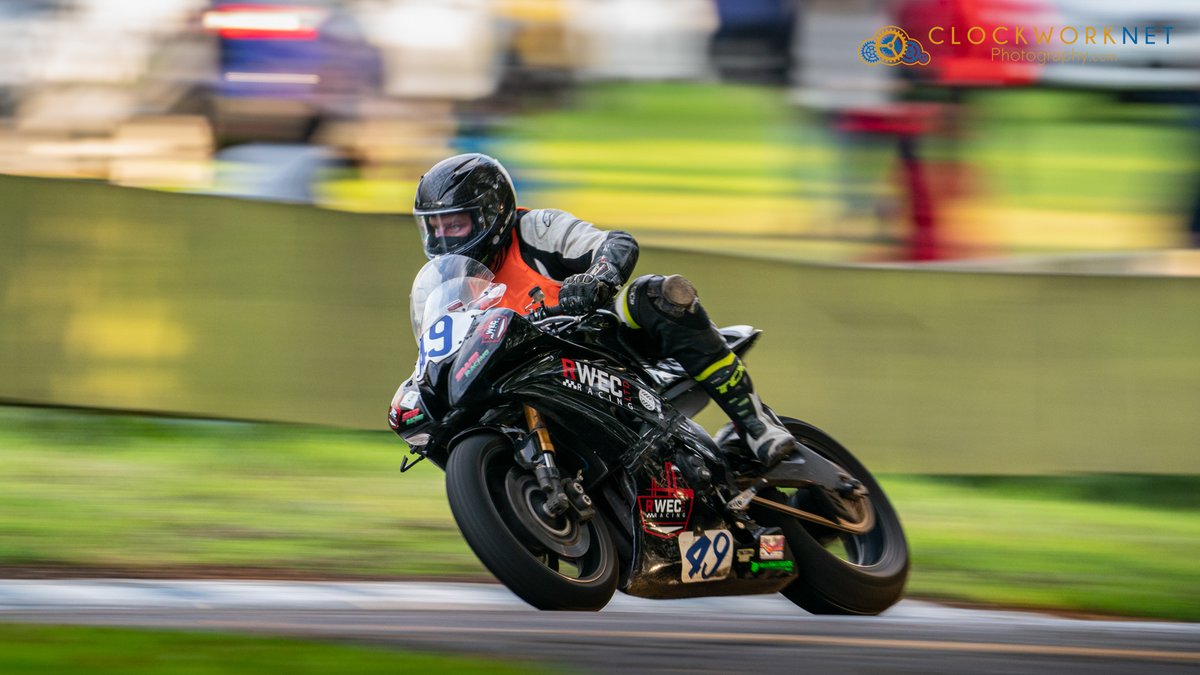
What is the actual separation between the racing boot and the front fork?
2.42 ft

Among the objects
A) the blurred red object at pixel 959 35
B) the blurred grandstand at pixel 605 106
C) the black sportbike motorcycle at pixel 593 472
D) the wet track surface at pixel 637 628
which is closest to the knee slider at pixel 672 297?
the black sportbike motorcycle at pixel 593 472

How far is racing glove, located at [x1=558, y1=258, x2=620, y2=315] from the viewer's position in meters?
4.83

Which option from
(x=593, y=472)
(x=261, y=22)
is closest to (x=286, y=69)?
(x=261, y=22)

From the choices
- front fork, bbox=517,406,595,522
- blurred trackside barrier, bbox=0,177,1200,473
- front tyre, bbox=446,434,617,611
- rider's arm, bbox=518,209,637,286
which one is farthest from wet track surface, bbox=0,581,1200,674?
blurred trackside barrier, bbox=0,177,1200,473

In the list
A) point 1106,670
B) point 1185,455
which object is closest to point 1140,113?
point 1185,455

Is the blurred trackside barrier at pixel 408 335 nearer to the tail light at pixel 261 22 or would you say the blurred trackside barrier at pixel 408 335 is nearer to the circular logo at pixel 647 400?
the tail light at pixel 261 22

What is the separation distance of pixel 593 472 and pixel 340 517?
2.26 metres

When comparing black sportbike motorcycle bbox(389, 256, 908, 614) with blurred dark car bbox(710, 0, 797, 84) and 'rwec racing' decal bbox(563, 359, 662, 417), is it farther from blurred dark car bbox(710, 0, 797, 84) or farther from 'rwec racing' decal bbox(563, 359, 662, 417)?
blurred dark car bbox(710, 0, 797, 84)

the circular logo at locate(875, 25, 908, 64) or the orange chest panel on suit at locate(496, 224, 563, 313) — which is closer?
the orange chest panel on suit at locate(496, 224, 563, 313)

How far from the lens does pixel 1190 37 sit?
8.63 metres

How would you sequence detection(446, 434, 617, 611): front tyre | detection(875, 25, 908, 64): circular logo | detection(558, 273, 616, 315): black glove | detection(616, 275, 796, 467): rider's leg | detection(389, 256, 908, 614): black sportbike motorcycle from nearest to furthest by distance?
detection(446, 434, 617, 611): front tyre < detection(389, 256, 908, 614): black sportbike motorcycle < detection(558, 273, 616, 315): black glove < detection(616, 275, 796, 467): rider's leg < detection(875, 25, 908, 64): circular logo

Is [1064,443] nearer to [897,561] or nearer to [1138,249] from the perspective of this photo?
[1138,249]

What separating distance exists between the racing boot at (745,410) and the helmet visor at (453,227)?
0.88 meters

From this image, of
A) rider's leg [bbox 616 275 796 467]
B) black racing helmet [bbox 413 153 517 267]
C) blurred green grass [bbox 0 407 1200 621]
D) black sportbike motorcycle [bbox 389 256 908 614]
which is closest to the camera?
black sportbike motorcycle [bbox 389 256 908 614]
